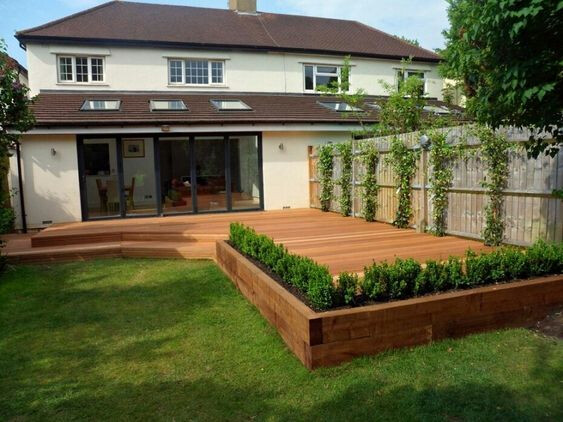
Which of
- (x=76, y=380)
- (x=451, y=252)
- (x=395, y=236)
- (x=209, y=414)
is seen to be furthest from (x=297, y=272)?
(x=395, y=236)

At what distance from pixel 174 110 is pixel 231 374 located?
10.4 metres

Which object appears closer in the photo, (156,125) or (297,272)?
(297,272)

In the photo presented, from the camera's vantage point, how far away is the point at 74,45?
552 inches

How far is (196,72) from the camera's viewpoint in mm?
15531

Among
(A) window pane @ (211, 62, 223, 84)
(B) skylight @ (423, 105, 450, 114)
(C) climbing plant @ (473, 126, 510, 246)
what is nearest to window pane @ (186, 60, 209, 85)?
(A) window pane @ (211, 62, 223, 84)

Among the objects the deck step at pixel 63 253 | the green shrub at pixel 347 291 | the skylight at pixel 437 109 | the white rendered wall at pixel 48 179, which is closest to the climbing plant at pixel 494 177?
the green shrub at pixel 347 291

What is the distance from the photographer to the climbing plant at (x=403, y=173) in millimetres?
8617

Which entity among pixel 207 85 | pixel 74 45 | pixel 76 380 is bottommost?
pixel 76 380

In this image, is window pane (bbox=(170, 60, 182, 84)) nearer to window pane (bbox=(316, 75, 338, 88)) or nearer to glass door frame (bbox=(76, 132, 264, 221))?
glass door frame (bbox=(76, 132, 264, 221))

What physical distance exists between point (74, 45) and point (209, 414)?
14104mm

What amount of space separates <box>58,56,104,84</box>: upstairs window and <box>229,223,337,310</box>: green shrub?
10.2 meters

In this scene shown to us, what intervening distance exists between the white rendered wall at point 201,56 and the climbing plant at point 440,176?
9514 millimetres

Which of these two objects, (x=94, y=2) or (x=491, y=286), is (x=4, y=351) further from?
(x=94, y=2)

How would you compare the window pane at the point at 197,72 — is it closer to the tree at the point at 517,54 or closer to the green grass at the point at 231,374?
the green grass at the point at 231,374
